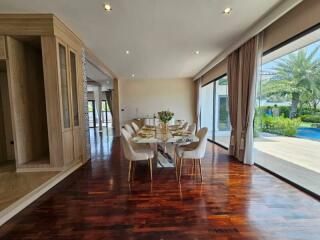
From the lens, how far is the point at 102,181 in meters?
3.17

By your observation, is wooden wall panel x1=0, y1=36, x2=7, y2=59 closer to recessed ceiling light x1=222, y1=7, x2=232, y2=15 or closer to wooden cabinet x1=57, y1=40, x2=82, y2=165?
wooden cabinet x1=57, y1=40, x2=82, y2=165

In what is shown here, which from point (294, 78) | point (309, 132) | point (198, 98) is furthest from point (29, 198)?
point (198, 98)

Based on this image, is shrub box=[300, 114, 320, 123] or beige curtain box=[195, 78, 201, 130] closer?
shrub box=[300, 114, 320, 123]

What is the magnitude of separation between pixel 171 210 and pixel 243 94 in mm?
3099

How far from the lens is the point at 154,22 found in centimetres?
318

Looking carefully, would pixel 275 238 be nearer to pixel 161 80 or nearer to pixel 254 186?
pixel 254 186

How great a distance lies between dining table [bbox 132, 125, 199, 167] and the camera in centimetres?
320

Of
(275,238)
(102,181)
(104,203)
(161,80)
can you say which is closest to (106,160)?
(102,181)

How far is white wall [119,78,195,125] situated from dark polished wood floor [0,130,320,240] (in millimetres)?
6011

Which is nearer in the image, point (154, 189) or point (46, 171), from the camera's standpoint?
point (154, 189)

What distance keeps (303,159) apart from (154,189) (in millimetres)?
3548

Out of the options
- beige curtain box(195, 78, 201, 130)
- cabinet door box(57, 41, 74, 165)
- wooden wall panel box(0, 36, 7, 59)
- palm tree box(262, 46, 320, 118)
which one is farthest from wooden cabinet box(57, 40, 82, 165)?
beige curtain box(195, 78, 201, 130)

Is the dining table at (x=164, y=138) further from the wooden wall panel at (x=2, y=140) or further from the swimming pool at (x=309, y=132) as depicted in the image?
the wooden wall panel at (x=2, y=140)

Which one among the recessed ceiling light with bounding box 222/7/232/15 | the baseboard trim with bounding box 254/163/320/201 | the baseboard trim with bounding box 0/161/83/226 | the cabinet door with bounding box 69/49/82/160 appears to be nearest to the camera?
the baseboard trim with bounding box 0/161/83/226
